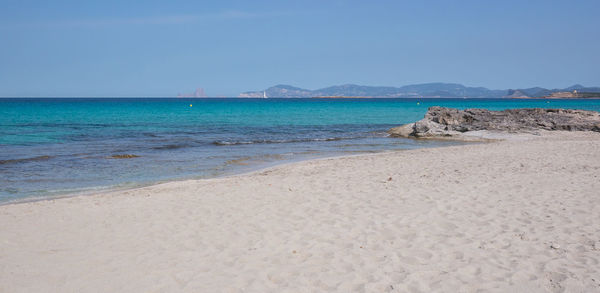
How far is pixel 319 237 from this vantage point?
6238 millimetres

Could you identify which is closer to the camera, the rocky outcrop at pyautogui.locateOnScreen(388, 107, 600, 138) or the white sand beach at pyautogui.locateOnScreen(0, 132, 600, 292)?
the white sand beach at pyautogui.locateOnScreen(0, 132, 600, 292)

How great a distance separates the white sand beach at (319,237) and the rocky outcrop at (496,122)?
15814 mm

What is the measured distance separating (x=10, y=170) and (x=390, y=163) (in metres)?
11.8

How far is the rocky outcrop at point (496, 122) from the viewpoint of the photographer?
25281 millimetres

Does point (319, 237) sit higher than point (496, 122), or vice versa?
point (496, 122)

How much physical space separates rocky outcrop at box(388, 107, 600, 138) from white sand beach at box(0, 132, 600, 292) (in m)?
15.8

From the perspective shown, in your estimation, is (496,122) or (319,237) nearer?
(319,237)

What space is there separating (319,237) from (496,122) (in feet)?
77.5

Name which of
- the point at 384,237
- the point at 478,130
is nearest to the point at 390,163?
the point at 384,237

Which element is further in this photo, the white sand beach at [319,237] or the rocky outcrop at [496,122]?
the rocky outcrop at [496,122]

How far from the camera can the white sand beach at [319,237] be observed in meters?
4.83

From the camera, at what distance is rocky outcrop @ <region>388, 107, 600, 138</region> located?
25281 millimetres

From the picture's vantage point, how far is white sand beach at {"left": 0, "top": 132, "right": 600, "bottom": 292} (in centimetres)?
483

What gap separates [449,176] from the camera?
1070 cm
